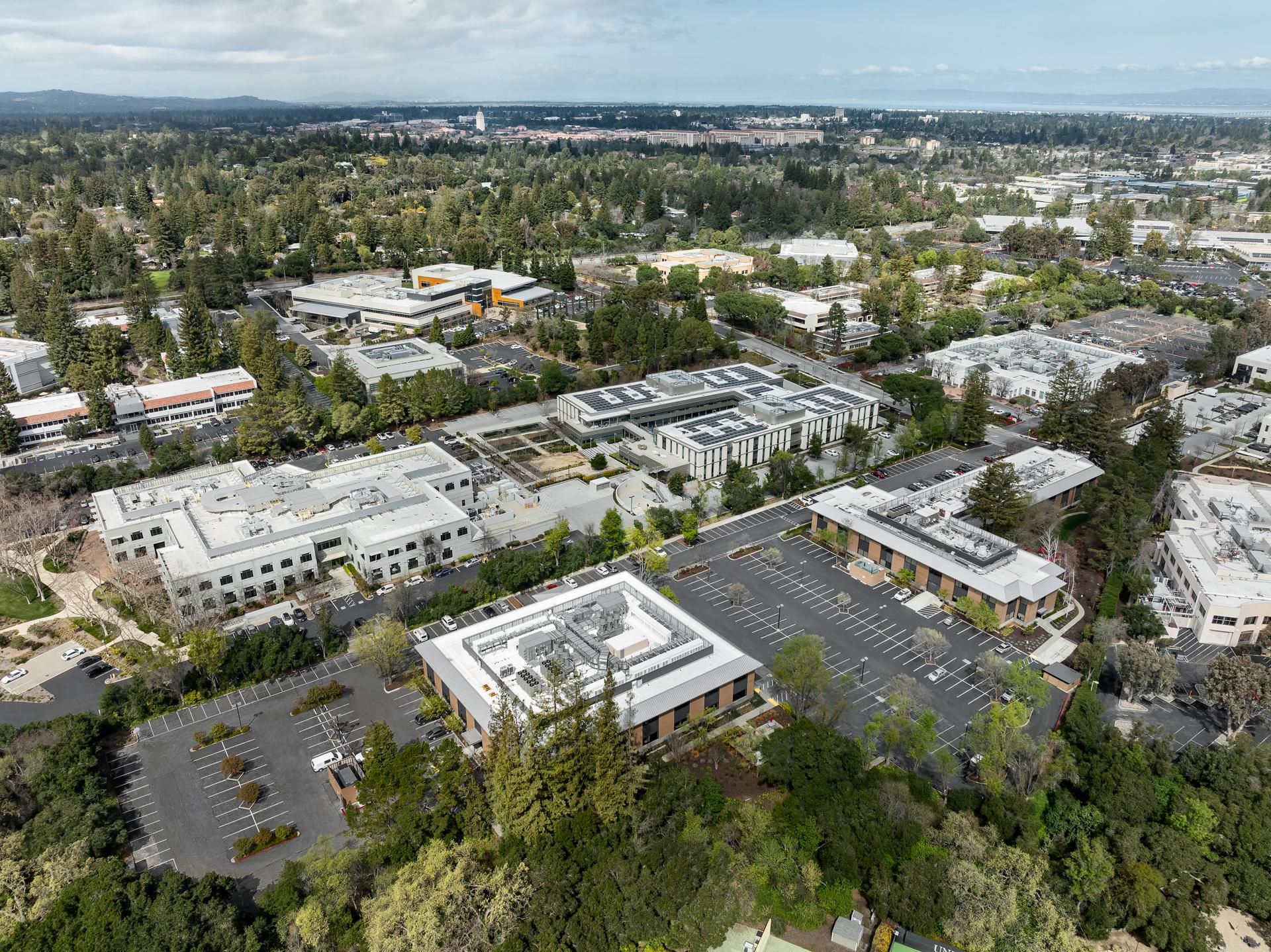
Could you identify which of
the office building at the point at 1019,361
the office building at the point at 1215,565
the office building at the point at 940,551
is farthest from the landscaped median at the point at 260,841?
the office building at the point at 1019,361

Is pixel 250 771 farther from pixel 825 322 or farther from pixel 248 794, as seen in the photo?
pixel 825 322

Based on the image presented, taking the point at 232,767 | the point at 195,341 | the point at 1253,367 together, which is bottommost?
the point at 1253,367

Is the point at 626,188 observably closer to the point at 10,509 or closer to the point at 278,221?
the point at 278,221

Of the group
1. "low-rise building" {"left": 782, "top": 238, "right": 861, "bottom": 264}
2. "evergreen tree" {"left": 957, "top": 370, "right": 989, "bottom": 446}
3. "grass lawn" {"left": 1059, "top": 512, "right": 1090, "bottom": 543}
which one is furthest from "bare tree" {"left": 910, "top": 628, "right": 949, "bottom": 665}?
"low-rise building" {"left": 782, "top": 238, "right": 861, "bottom": 264}

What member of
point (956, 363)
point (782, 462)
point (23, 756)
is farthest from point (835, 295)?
point (23, 756)

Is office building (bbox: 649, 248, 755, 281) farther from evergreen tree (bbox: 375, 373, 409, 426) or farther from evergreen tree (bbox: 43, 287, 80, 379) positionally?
evergreen tree (bbox: 43, 287, 80, 379)

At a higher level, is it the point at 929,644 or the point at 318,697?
the point at 929,644

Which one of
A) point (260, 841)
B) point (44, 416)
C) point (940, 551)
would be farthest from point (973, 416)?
point (44, 416)
